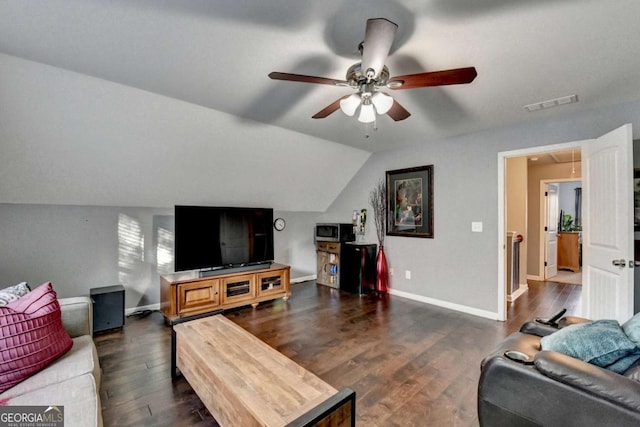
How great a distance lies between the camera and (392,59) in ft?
6.74

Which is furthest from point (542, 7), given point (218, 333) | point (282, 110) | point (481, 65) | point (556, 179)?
point (556, 179)

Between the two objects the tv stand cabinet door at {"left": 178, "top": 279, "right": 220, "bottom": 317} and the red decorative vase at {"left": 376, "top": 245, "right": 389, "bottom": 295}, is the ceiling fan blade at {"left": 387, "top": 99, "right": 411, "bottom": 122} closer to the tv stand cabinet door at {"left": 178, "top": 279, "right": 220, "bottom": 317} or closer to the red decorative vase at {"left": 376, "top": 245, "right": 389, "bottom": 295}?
the red decorative vase at {"left": 376, "top": 245, "right": 389, "bottom": 295}

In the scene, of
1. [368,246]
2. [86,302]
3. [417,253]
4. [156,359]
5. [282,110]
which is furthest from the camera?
[368,246]

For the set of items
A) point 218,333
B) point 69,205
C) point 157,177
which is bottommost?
point 218,333

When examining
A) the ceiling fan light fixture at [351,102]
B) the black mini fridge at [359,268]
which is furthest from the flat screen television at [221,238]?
the ceiling fan light fixture at [351,102]

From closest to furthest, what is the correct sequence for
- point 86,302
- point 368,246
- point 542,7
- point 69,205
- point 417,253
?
1. point 542,7
2. point 86,302
3. point 69,205
4. point 417,253
5. point 368,246

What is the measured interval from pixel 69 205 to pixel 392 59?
3799 mm

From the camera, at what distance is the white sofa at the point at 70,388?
1255mm

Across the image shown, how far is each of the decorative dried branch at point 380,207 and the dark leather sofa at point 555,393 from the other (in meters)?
3.20

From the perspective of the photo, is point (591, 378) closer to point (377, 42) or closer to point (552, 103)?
point (377, 42)

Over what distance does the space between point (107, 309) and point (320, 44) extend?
3390mm

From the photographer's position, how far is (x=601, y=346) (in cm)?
133

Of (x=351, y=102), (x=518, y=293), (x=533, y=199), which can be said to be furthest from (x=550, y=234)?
(x=351, y=102)

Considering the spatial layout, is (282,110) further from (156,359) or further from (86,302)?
(156,359)
